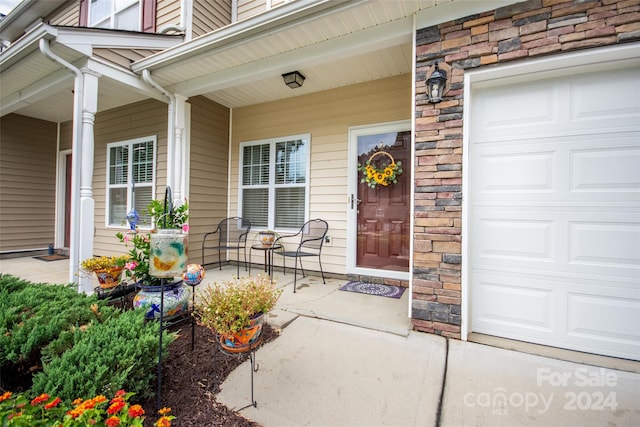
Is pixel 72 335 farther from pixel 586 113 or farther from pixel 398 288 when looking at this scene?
pixel 586 113

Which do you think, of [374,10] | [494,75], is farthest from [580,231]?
[374,10]

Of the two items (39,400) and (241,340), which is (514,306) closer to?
(241,340)

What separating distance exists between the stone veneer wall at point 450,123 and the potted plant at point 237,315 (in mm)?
1285

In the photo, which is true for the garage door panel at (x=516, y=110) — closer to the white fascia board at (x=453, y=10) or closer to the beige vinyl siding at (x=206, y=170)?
the white fascia board at (x=453, y=10)

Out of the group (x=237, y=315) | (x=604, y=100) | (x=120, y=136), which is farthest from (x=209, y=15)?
(x=604, y=100)

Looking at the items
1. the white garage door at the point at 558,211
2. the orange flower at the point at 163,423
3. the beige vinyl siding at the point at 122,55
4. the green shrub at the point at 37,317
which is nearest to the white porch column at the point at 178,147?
the beige vinyl siding at the point at 122,55

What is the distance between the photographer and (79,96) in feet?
10.3

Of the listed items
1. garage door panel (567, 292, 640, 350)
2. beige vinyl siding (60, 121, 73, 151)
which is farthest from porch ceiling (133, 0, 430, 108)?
beige vinyl siding (60, 121, 73, 151)

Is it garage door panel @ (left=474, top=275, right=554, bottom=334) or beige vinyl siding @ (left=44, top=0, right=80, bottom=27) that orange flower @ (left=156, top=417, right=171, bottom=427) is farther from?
beige vinyl siding @ (left=44, top=0, right=80, bottom=27)

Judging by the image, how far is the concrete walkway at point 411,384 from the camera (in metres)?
1.41

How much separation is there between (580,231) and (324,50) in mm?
2651

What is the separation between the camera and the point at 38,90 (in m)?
3.89

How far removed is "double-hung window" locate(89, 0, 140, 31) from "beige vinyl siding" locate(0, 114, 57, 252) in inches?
99.0

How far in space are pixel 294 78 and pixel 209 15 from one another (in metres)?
2.02
